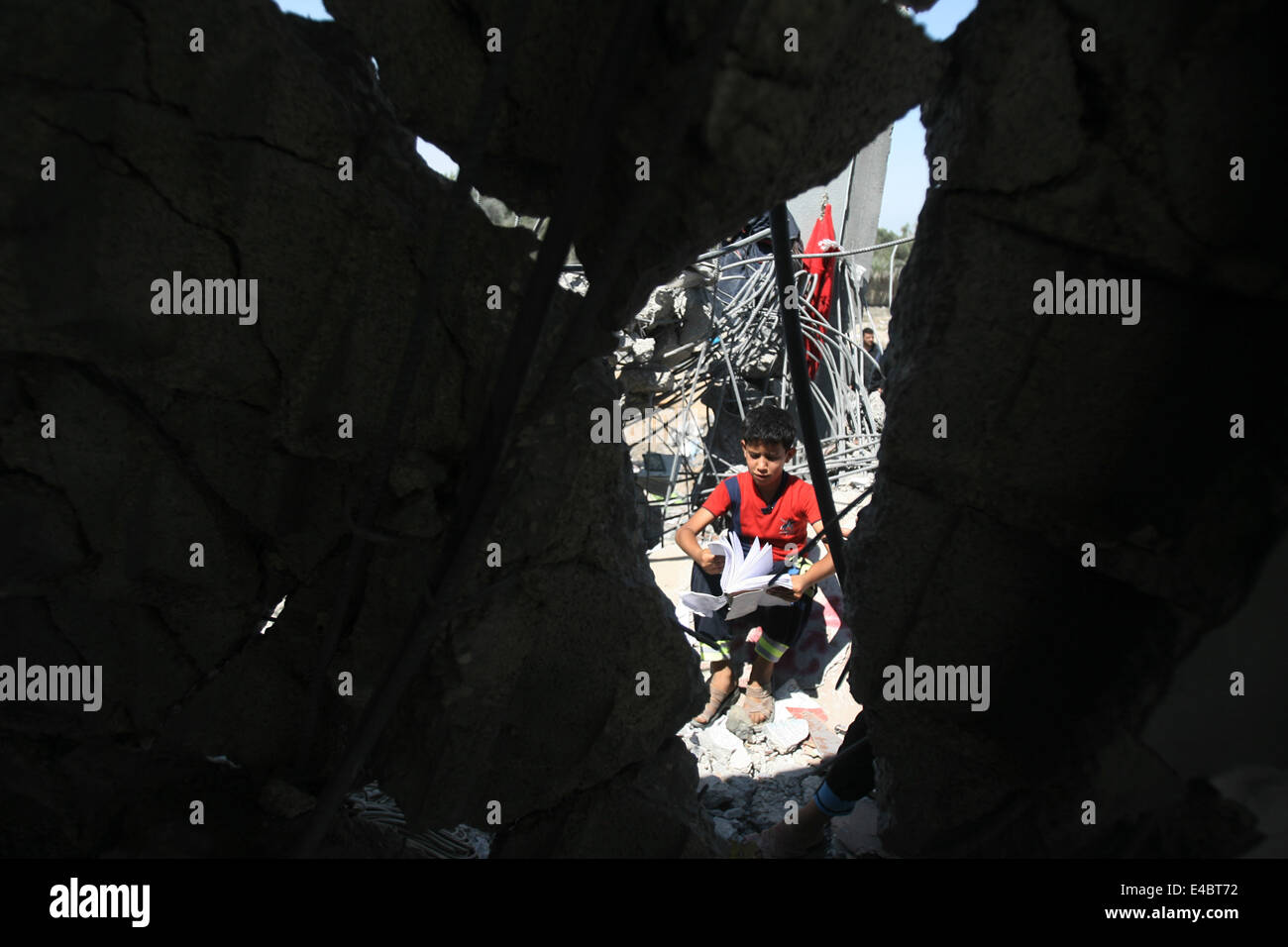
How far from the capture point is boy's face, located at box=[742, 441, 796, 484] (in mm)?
3375

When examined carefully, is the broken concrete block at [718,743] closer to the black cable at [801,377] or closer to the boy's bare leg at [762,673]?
the boy's bare leg at [762,673]

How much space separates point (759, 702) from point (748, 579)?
0.61 meters

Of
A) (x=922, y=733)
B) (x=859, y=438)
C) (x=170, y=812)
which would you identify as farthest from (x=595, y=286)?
(x=859, y=438)

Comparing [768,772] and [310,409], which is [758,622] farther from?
[310,409]

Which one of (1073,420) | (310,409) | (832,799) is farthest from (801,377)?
(832,799)

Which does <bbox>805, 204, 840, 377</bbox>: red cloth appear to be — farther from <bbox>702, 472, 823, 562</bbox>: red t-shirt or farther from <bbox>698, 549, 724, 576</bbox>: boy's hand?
<bbox>698, 549, 724, 576</bbox>: boy's hand

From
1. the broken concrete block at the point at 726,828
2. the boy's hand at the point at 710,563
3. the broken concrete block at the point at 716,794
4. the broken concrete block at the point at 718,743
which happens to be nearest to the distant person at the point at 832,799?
the broken concrete block at the point at 726,828

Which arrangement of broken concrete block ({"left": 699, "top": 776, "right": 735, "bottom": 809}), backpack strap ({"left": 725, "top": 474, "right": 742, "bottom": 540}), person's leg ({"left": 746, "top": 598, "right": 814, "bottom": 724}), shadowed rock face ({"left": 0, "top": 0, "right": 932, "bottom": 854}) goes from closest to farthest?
shadowed rock face ({"left": 0, "top": 0, "right": 932, "bottom": 854})
broken concrete block ({"left": 699, "top": 776, "right": 735, "bottom": 809})
backpack strap ({"left": 725, "top": 474, "right": 742, "bottom": 540})
person's leg ({"left": 746, "top": 598, "right": 814, "bottom": 724})

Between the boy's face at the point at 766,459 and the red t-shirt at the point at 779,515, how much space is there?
0.09m

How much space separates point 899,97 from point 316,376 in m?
1.12

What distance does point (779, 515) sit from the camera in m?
3.54

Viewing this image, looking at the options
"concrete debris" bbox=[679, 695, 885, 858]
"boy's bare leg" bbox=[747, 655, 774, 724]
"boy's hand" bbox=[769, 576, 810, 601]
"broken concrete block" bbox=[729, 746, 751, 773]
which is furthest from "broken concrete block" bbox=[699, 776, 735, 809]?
"boy's hand" bbox=[769, 576, 810, 601]

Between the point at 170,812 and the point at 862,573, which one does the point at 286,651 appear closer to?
the point at 170,812

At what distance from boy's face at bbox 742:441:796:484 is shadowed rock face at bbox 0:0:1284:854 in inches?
63.2
